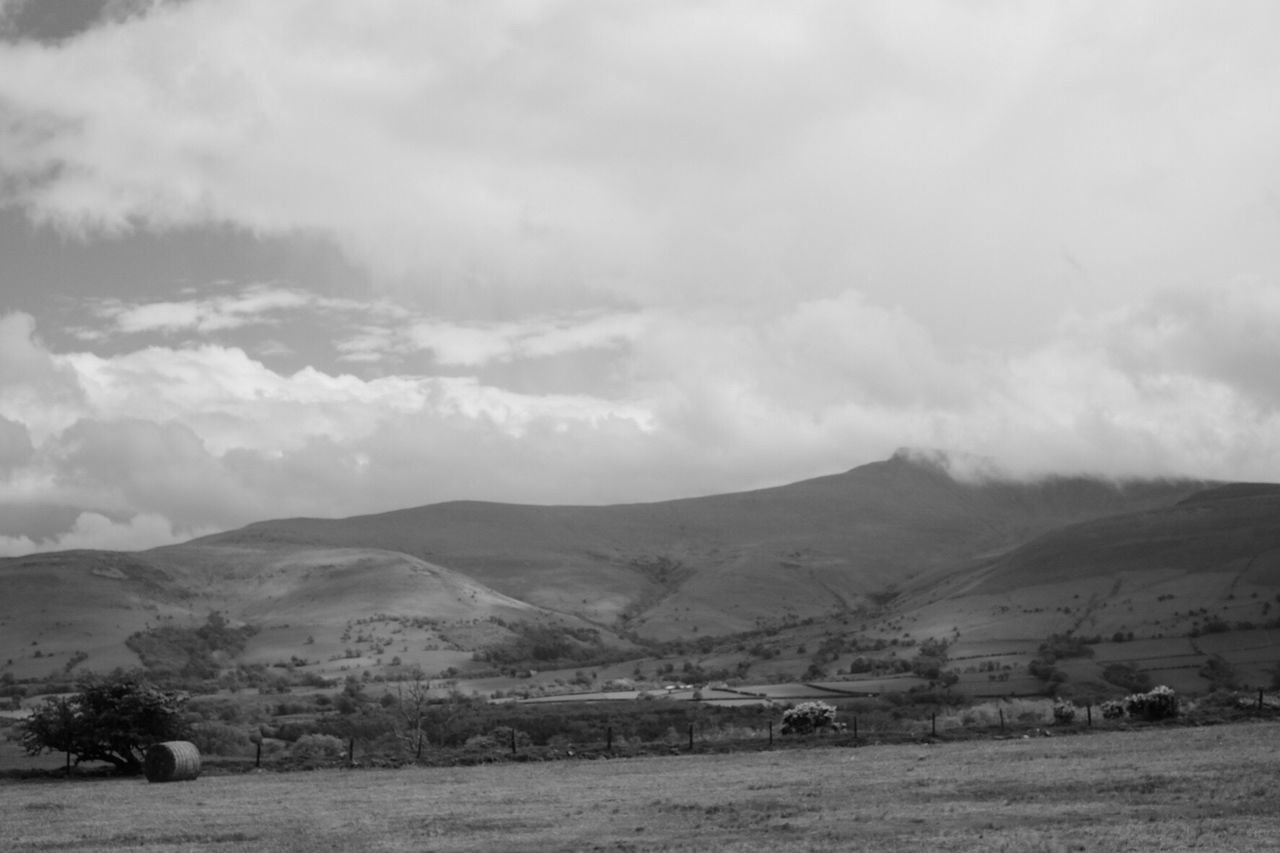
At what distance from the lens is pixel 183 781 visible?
38.1m

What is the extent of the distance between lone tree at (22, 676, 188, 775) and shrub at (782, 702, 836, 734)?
2073cm

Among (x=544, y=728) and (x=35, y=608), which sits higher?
(x=35, y=608)

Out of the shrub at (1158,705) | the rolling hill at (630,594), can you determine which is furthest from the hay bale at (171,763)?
the rolling hill at (630,594)

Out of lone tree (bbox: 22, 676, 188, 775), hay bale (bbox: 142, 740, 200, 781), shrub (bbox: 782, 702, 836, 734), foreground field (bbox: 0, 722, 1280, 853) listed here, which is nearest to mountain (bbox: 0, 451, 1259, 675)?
shrub (bbox: 782, 702, 836, 734)

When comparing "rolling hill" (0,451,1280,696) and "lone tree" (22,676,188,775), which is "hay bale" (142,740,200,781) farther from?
"rolling hill" (0,451,1280,696)

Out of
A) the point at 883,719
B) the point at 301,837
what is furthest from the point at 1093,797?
the point at 883,719

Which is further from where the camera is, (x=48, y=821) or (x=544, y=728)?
(x=544, y=728)

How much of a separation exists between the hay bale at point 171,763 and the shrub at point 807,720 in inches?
786

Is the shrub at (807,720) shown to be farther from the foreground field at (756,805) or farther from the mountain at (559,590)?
the mountain at (559,590)

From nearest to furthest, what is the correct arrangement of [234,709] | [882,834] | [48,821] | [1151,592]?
[882,834]
[48,821]
[234,709]
[1151,592]

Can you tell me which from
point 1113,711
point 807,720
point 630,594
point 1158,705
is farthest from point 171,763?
point 630,594

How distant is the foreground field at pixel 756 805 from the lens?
65.3 ft

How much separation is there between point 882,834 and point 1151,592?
4035 inches

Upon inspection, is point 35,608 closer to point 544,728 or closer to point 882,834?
point 544,728
